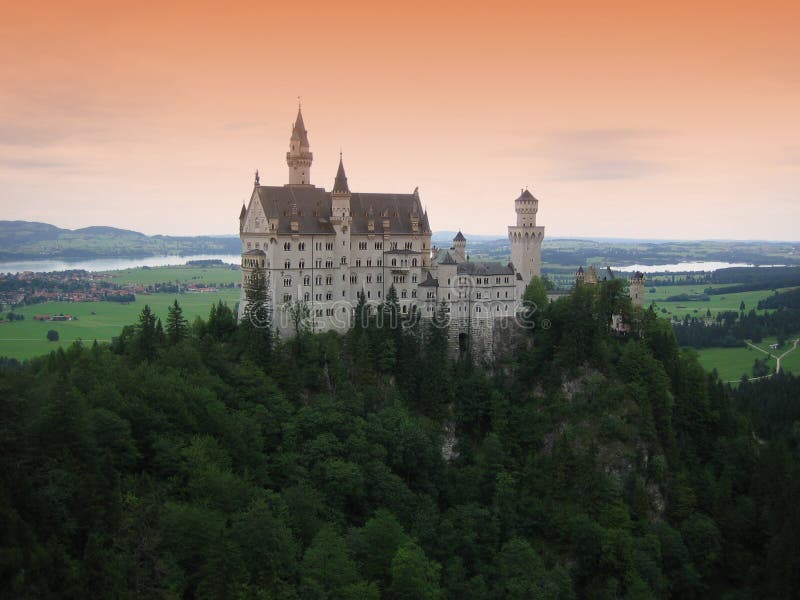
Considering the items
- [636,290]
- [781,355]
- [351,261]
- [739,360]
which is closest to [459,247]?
[351,261]

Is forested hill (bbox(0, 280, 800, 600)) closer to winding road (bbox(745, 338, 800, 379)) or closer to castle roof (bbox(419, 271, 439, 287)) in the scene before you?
castle roof (bbox(419, 271, 439, 287))

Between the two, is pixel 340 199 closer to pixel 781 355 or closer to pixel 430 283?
pixel 430 283

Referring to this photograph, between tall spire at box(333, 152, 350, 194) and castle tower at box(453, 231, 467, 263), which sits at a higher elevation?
tall spire at box(333, 152, 350, 194)

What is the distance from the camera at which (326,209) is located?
3873 inches

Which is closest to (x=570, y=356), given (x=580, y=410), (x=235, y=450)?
(x=580, y=410)

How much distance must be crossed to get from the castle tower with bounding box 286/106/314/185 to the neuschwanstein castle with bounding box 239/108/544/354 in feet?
0.42

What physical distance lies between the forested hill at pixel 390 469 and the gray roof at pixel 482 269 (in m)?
5.29

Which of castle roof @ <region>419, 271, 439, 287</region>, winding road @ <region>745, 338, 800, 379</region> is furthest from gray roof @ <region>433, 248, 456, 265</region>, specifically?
winding road @ <region>745, 338, 800, 379</region>

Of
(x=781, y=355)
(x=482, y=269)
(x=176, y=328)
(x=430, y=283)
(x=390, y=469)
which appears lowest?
(x=781, y=355)

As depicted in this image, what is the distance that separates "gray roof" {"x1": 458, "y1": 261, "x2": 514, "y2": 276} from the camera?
326 feet

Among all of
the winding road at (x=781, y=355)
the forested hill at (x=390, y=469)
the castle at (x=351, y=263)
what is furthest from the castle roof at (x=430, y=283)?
the winding road at (x=781, y=355)

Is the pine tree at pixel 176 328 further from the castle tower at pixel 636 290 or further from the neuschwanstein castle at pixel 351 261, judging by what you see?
the castle tower at pixel 636 290

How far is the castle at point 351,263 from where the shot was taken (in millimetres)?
94125

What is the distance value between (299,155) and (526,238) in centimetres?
3243
